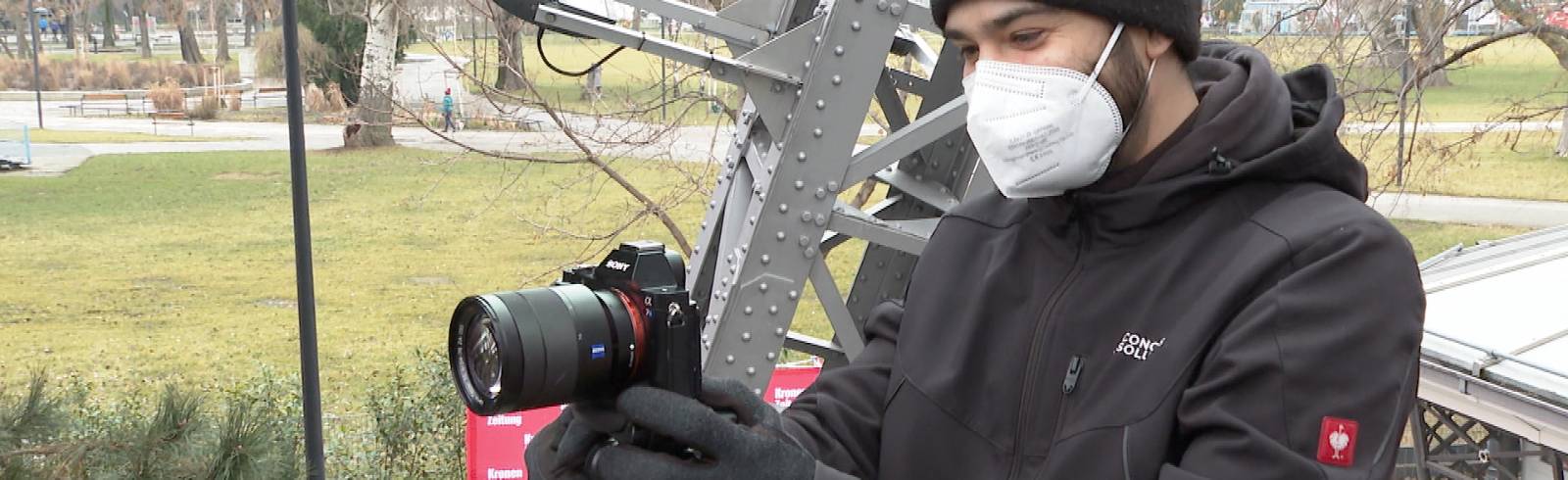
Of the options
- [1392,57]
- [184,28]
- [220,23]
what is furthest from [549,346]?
[184,28]

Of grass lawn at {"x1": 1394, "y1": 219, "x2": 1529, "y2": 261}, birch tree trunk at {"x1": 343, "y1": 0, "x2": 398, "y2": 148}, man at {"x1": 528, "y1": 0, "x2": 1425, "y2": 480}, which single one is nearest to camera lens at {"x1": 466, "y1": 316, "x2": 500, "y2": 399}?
man at {"x1": 528, "y1": 0, "x2": 1425, "y2": 480}

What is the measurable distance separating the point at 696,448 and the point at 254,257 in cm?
1874

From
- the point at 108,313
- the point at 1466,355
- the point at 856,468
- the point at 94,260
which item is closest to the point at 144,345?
the point at 108,313

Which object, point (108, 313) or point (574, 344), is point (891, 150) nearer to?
point (574, 344)

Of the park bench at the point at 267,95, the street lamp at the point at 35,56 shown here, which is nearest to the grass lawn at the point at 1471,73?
the street lamp at the point at 35,56

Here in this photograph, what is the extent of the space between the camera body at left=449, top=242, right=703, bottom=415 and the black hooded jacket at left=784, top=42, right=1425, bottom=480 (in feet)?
0.86

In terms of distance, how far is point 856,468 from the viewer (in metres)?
1.84

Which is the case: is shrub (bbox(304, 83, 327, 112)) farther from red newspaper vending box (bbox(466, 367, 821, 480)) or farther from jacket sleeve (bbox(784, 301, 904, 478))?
jacket sleeve (bbox(784, 301, 904, 478))

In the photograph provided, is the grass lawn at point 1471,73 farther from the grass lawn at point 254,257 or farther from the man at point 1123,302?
the man at point 1123,302

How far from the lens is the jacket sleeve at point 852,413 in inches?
72.0

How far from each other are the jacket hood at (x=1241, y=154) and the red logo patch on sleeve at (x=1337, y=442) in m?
0.28

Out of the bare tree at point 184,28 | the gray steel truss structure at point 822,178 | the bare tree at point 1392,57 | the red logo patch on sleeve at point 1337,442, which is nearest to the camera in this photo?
the red logo patch on sleeve at point 1337,442

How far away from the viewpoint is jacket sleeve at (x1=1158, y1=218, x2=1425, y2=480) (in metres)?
1.36

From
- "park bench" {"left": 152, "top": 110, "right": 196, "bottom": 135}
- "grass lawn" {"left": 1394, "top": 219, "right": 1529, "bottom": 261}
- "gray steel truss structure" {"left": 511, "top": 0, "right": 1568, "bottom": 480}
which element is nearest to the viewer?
"gray steel truss structure" {"left": 511, "top": 0, "right": 1568, "bottom": 480}
